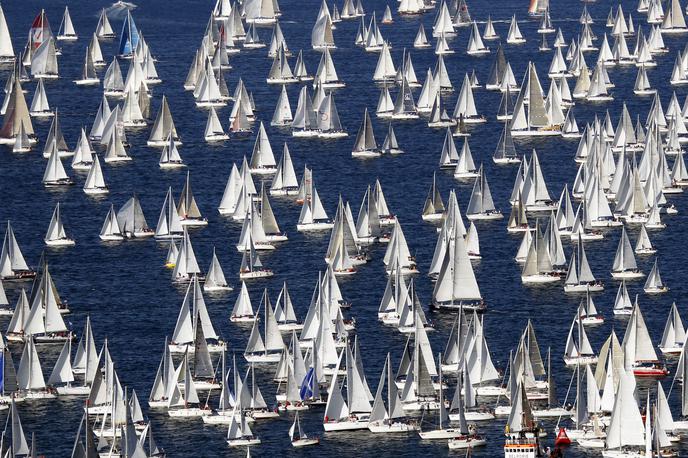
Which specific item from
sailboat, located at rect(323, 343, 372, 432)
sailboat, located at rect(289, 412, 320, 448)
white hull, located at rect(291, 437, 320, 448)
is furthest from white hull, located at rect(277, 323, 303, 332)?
white hull, located at rect(291, 437, 320, 448)

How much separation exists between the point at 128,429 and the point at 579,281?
48.8 m

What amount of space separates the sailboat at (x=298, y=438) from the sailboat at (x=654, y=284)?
39014mm

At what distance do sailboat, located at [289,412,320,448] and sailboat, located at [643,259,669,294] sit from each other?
1536 inches

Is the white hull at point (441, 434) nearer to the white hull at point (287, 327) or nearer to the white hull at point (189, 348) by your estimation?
the white hull at point (189, 348)

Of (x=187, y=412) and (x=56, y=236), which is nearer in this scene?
(x=187, y=412)

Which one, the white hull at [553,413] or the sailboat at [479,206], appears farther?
the sailboat at [479,206]

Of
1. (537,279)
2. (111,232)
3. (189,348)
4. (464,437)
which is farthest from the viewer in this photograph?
(111,232)

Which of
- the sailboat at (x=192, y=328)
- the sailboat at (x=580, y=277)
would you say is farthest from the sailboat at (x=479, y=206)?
the sailboat at (x=192, y=328)

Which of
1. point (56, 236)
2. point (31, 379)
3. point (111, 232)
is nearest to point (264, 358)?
point (31, 379)

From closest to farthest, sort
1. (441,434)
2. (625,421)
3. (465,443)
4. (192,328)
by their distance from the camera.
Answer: (625,421) → (465,443) → (441,434) → (192,328)

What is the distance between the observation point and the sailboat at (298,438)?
146m

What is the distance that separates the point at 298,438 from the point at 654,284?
40.6 m

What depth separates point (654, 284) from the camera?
176875mm

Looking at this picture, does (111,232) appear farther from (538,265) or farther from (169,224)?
(538,265)
